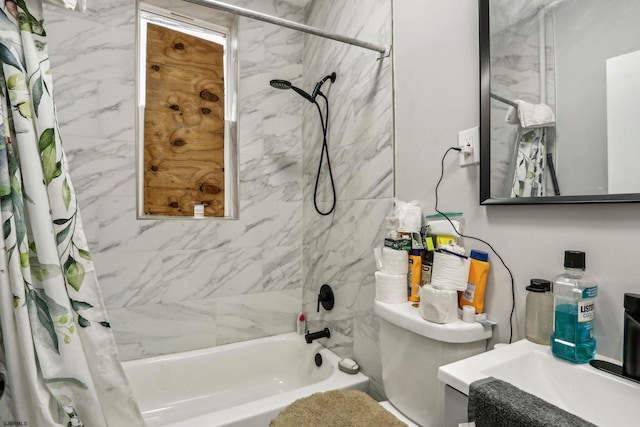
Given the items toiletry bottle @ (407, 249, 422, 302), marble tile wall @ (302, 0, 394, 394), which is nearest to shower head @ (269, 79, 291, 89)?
marble tile wall @ (302, 0, 394, 394)

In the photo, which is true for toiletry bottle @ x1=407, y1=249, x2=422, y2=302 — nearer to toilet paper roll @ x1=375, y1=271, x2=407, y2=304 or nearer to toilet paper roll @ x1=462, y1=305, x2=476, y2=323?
toilet paper roll @ x1=375, y1=271, x2=407, y2=304

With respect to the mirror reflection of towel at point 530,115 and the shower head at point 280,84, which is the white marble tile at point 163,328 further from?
the mirror reflection of towel at point 530,115

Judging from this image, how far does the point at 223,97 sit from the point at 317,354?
1589mm

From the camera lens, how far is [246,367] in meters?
1.90

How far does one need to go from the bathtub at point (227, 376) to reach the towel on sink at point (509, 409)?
0.93 m

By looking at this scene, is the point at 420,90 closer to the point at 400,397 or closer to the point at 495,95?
the point at 495,95

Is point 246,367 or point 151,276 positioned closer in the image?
point 151,276

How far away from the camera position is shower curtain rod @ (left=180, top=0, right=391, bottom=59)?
1099mm

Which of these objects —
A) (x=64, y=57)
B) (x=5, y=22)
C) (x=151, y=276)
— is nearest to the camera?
(x=5, y=22)

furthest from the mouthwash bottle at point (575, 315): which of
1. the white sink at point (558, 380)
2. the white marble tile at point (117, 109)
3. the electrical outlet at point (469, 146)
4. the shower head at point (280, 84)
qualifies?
the white marble tile at point (117, 109)

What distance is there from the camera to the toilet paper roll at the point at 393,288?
1.11m

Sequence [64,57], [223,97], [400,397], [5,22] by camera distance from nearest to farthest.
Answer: [5,22], [400,397], [64,57], [223,97]

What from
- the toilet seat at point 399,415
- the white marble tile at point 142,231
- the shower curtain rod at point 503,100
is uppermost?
the shower curtain rod at point 503,100

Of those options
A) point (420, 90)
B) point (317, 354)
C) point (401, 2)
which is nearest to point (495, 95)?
point (420, 90)
